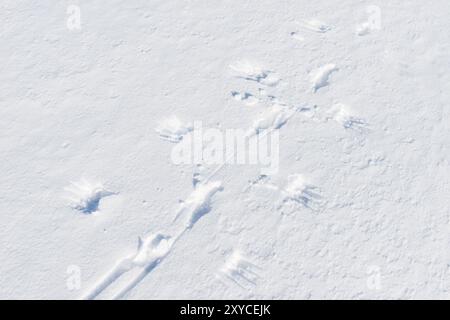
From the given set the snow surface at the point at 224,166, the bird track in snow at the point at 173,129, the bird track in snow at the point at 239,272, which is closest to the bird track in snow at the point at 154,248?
the snow surface at the point at 224,166

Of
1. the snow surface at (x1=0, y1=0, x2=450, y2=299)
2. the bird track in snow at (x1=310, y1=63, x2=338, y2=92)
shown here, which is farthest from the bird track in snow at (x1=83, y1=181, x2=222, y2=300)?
the bird track in snow at (x1=310, y1=63, x2=338, y2=92)

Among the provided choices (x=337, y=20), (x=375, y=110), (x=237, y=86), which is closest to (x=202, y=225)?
(x=237, y=86)

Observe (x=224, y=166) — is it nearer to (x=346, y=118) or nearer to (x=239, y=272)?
(x=239, y=272)

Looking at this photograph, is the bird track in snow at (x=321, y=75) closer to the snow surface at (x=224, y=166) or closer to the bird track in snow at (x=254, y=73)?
the snow surface at (x=224, y=166)

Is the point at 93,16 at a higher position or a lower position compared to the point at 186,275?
higher

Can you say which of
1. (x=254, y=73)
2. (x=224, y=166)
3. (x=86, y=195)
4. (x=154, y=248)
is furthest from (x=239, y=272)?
(x=254, y=73)

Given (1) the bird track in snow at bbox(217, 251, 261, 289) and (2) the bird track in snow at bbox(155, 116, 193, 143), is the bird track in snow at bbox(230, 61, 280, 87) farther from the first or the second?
(1) the bird track in snow at bbox(217, 251, 261, 289)
